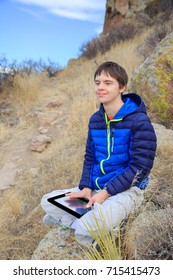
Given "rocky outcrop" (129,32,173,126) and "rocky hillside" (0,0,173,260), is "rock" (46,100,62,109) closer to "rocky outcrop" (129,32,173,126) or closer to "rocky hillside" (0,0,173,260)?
"rocky hillside" (0,0,173,260)

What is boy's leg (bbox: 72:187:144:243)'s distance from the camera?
229 centimetres

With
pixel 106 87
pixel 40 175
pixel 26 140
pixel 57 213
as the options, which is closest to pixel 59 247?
pixel 57 213

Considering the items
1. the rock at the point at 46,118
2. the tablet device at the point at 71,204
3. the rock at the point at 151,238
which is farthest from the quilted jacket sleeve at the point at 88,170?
the rock at the point at 46,118

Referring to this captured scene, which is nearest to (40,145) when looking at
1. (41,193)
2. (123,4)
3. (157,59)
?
(41,193)

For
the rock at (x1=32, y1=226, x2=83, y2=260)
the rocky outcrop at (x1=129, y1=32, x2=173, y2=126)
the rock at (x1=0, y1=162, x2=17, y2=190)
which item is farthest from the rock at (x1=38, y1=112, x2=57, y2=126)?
the rock at (x1=32, y1=226, x2=83, y2=260)

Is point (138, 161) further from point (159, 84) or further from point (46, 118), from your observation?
point (46, 118)

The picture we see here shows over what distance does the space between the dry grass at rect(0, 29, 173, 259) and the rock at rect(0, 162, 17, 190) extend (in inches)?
6.2

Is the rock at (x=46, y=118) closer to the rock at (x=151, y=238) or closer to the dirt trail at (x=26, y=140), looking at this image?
the dirt trail at (x=26, y=140)

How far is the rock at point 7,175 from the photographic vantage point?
5695 mm

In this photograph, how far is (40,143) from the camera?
6602 millimetres

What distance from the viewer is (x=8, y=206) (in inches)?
180

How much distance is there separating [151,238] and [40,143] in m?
4.74
